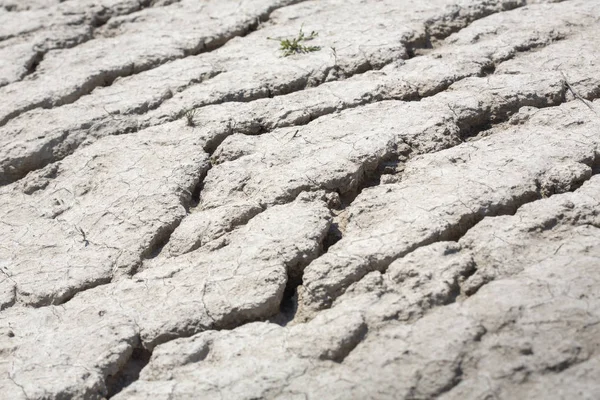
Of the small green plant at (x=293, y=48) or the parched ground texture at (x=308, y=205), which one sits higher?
the small green plant at (x=293, y=48)

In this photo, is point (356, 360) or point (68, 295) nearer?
point (356, 360)

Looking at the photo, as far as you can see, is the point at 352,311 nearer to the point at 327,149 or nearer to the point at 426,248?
the point at 426,248

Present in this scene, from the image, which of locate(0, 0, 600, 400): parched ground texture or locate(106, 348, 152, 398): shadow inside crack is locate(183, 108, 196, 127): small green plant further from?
locate(106, 348, 152, 398): shadow inside crack

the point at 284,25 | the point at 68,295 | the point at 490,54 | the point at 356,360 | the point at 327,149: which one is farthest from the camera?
the point at 284,25

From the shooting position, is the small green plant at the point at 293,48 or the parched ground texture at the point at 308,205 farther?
Result: the small green plant at the point at 293,48

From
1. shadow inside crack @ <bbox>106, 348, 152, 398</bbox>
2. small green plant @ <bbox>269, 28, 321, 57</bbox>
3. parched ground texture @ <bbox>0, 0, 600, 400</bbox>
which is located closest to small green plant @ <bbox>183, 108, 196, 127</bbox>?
parched ground texture @ <bbox>0, 0, 600, 400</bbox>

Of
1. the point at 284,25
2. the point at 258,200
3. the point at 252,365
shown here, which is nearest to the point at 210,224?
the point at 258,200

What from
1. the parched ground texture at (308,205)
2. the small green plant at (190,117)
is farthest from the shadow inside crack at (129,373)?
the small green plant at (190,117)

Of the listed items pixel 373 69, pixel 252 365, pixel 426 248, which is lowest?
pixel 252 365

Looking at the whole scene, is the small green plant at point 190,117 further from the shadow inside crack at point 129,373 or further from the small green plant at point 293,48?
the shadow inside crack at point 129,373
